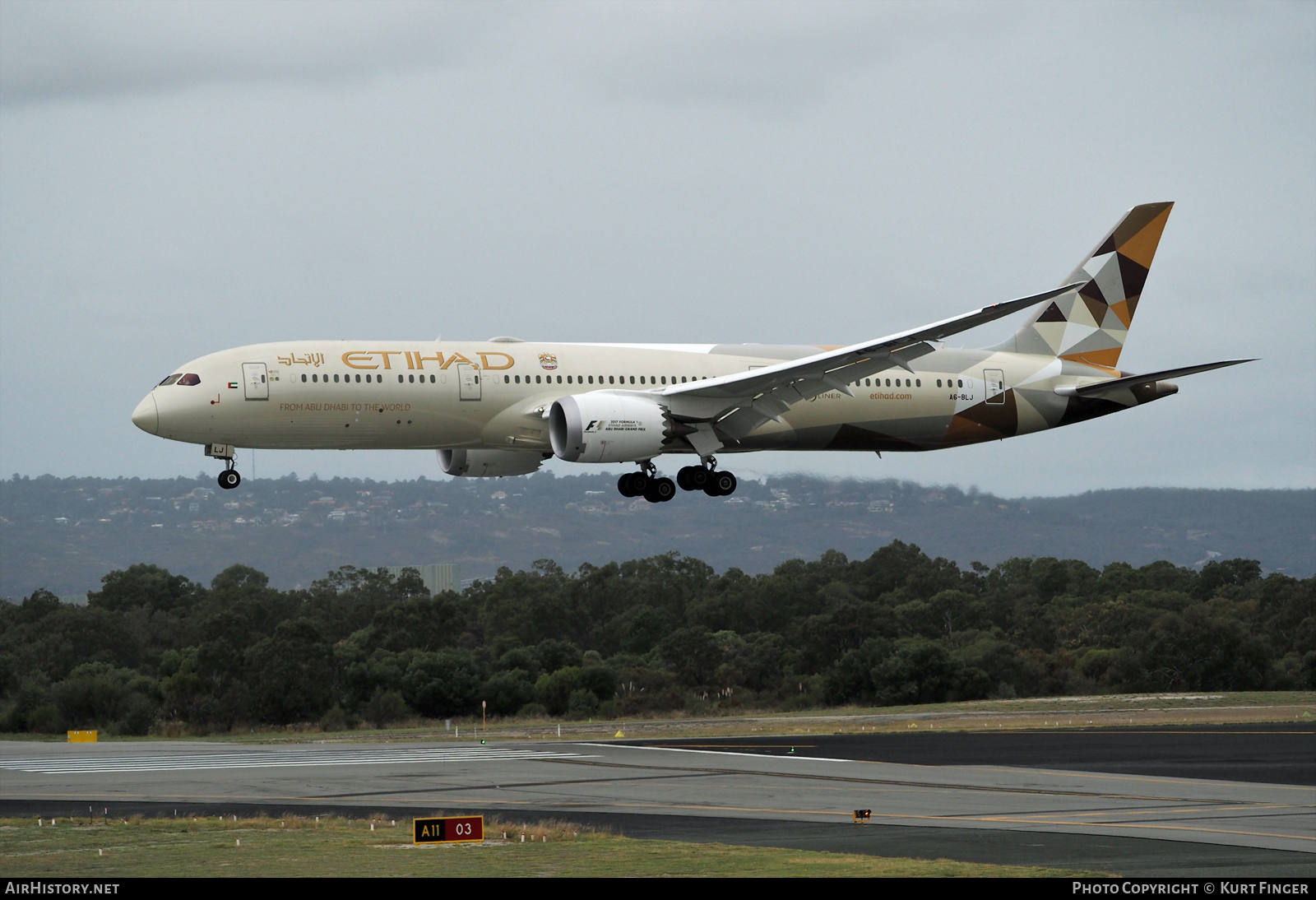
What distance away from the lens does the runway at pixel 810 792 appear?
26938 millimetres

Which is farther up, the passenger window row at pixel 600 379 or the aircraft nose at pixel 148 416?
the passenger window row at pixel 600 379

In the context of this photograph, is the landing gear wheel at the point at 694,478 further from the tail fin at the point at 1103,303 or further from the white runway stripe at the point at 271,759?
the tail fin at the point at 1103,303

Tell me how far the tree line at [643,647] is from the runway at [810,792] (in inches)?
1743

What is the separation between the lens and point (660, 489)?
164ft

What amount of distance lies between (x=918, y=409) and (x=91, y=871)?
112ft

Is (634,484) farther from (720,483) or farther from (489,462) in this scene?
(489,462)

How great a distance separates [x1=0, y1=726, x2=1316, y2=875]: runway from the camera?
1061 inches

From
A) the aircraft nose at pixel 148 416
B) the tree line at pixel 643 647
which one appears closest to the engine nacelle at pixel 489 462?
the aircraft nose at pixel 148 416

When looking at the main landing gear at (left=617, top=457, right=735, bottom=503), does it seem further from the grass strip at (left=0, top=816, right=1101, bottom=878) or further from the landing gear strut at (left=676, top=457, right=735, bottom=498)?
the grass strip at (left=0, top=816, right=1101, bottom=878)

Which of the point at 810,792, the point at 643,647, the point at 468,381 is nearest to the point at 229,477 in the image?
the point at 468,381

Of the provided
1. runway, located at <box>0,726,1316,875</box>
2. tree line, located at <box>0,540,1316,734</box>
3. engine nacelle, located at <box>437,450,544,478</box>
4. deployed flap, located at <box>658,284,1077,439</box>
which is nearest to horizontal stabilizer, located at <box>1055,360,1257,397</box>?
deployed flap, located at <box>658,284,1077,439</box>

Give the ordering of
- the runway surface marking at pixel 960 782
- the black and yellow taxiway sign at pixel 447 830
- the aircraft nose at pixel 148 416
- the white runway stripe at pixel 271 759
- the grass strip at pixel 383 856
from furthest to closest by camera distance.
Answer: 1. the white runway stripe at pixel 271 759
2. the aircraft nose at pixel 148 416
3. the runway surface marking at pixel 960 782
4. the black and yellow taxiway sign at pixel 447 830
5. the grass strip at pixel 383 856

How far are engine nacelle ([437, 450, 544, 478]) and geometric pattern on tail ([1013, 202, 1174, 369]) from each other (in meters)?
18.2

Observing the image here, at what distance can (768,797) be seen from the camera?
3559cm
